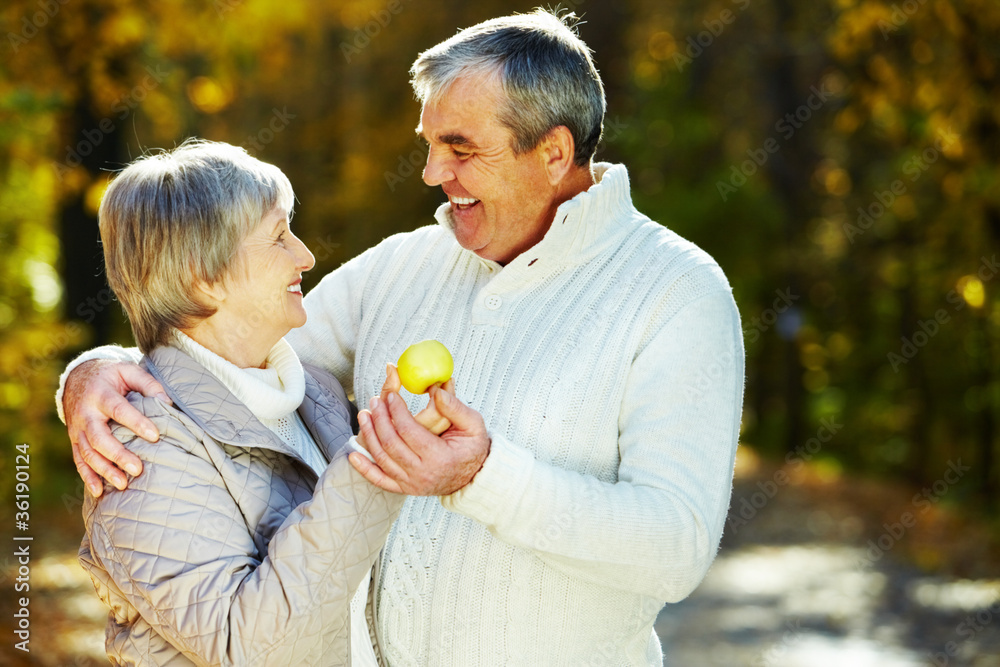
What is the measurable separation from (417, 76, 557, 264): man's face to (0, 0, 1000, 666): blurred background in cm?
110

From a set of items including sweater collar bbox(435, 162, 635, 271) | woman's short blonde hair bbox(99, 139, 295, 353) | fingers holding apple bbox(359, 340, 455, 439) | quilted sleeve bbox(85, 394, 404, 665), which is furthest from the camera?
sweater collar bbox(435, 162, 635, 271)

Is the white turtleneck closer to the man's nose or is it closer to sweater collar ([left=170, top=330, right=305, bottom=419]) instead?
sweater collar ([left=170, top=330, right=305, bottom=419])

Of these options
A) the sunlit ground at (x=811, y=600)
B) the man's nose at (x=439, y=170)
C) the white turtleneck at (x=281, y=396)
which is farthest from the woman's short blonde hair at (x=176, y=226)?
the sunlit ground at (x=811, y=600)

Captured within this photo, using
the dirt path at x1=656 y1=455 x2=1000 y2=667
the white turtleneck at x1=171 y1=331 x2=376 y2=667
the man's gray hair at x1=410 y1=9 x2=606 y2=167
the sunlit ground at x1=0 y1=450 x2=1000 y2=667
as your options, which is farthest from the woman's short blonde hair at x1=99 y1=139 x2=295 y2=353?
the dirt path at x1=656 y1=455 x2=1000 y2=667

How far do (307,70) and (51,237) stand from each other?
7004 mm

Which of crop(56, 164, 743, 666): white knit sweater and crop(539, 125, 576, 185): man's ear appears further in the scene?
crop(539, 125, 576, 185): man's ear

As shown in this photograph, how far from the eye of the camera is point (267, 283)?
242 centimetres

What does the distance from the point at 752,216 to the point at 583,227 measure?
45.8 feet

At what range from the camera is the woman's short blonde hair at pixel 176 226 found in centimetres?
231

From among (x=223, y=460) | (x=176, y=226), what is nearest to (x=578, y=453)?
(x=223, y=460)

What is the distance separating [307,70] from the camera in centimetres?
1819

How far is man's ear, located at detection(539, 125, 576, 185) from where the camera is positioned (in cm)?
272

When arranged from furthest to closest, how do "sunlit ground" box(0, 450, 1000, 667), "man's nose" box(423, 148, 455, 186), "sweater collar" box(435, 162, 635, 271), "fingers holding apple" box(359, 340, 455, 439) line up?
"sunlit ground" box(0, 450, 1000, 667), "man's nose" box(423, 148, 455, 186), "sweater collar" box(435, 162, 635, 271), "fingers holding apple" box(359, 340, 455, 439)

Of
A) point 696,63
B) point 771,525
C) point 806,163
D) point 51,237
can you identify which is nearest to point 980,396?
point 771,525
